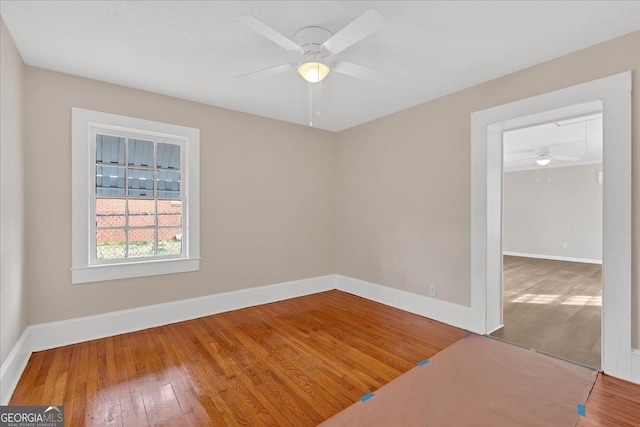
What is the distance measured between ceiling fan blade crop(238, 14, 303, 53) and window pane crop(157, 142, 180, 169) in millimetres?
2216

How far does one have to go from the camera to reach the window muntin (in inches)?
120

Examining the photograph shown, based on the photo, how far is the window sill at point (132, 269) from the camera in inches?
113

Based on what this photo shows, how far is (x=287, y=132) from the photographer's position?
4344 millimetres

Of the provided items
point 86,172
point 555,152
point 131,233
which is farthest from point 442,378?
point 555,152

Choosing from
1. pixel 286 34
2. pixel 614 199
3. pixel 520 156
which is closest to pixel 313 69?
pixel 286 34

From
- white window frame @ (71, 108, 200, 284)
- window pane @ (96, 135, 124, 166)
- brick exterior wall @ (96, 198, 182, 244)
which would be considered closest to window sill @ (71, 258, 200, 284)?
white window frame @ (71, 108, 200, 284)

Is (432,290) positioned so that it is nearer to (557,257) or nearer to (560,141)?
(560,141)

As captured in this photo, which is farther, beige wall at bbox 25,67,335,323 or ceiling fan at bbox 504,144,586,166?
ceiling fan at bbox 504,144,586,166

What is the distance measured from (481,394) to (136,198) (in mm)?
3733

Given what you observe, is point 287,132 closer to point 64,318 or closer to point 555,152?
point 64,318

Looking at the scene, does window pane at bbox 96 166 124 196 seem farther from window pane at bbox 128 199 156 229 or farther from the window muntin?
window pane at bbox 128 199 156 229

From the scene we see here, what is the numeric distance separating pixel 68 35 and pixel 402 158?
11.5 feet

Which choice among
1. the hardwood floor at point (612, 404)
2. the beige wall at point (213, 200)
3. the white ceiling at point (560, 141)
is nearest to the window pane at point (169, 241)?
the beige wall at point (213, 200)

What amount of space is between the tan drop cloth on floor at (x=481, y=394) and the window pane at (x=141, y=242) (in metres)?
2.70
